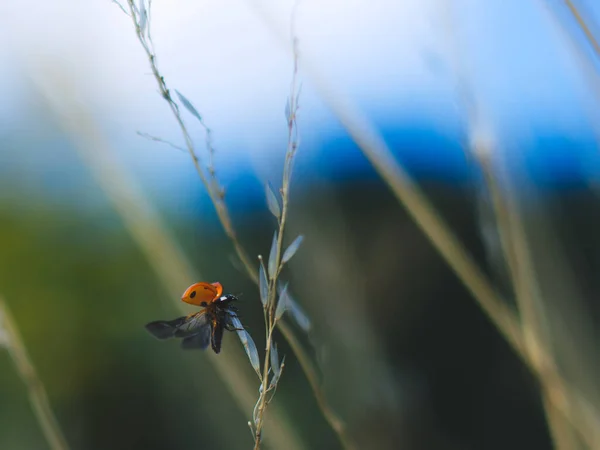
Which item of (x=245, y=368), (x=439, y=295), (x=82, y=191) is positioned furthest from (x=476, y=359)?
(x=245, y=368)

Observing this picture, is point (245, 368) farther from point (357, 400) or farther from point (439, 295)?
point (439, 295)

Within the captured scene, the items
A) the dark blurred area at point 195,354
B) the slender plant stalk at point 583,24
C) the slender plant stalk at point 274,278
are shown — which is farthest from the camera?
the dark blurred area at point 195,354

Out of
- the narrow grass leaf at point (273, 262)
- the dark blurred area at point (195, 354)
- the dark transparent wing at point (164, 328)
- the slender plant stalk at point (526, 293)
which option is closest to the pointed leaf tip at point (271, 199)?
the narrow grass leaf at point (273, 262)

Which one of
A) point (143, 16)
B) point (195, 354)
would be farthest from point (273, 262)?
point (195, 354)

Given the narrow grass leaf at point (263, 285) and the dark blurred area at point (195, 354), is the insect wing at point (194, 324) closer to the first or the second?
the narrow grass leaf at point (263, 285)

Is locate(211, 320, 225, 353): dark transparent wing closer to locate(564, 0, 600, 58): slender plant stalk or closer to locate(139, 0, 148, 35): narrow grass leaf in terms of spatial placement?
locate(139, 0, 148, 35): narrow grass leaf
